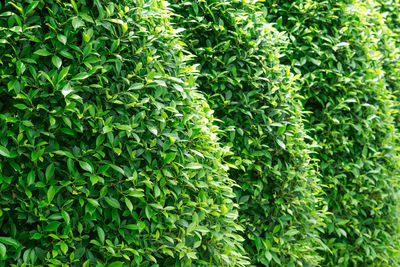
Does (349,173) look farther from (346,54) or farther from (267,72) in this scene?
(267,72)

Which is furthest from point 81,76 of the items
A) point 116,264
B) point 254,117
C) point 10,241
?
point 254,117

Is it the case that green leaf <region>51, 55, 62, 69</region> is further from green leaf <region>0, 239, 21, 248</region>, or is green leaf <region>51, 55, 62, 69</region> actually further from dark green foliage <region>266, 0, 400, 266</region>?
dark green foliage <region>266, 0, 400, 266</region>

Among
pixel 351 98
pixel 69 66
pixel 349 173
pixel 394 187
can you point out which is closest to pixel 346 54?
pixel 351 98

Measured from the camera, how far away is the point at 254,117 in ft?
12.8

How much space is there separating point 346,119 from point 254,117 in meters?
1.37

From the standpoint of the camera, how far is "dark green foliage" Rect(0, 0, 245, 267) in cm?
256

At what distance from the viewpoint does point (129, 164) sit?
2797mm

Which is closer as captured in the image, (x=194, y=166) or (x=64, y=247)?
(x=64, y=247)

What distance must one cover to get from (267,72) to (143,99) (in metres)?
1.49

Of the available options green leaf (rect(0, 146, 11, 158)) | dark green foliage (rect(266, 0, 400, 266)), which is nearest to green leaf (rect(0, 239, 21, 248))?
green leaf (rect(0, 146, 11, 158))

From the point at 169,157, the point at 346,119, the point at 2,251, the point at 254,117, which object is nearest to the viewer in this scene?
the point at 2,251

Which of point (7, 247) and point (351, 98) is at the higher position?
point (7, 247)

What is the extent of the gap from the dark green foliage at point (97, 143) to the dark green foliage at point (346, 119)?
2.04 metres

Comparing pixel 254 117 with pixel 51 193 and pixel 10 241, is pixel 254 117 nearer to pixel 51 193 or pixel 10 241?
pixel 51 193
